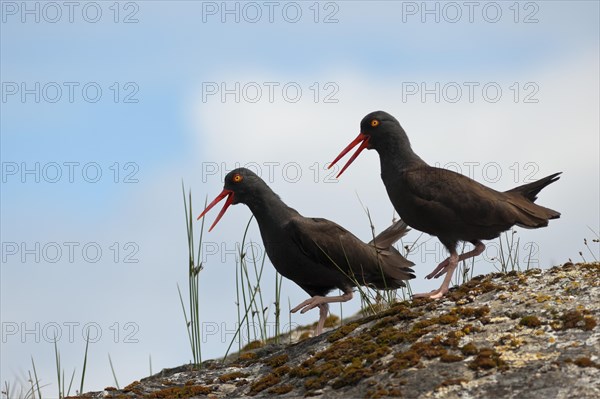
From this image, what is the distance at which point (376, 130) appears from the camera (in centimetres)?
805

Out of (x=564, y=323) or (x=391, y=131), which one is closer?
(x=564, y=323)

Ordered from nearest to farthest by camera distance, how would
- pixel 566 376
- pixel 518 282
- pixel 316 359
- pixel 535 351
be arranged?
pixel 566 376
pixel 535 351
pixel 316 359
pixel 518 282

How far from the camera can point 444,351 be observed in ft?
15.9

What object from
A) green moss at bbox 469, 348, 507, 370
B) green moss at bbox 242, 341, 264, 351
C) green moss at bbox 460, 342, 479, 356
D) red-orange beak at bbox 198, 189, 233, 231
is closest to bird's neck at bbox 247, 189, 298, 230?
red-orange beak at bbox 198, 189, 233, 231

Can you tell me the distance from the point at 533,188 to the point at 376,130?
164 centimetres

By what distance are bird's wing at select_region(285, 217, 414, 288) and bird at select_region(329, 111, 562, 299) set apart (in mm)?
754

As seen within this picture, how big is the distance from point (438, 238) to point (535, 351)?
9.09 ft

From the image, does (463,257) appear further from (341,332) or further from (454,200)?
(341,332)

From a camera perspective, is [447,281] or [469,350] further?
[447,281]

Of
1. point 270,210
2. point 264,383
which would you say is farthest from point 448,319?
point 270,210

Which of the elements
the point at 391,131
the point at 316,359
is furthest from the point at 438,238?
the point at 316,359

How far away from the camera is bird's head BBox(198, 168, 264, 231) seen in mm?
8789

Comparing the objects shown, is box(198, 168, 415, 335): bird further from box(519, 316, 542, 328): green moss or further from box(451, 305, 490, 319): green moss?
box(519, 316, 542, 328): green moss

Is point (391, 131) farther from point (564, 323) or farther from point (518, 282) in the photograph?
point (564, 323)
